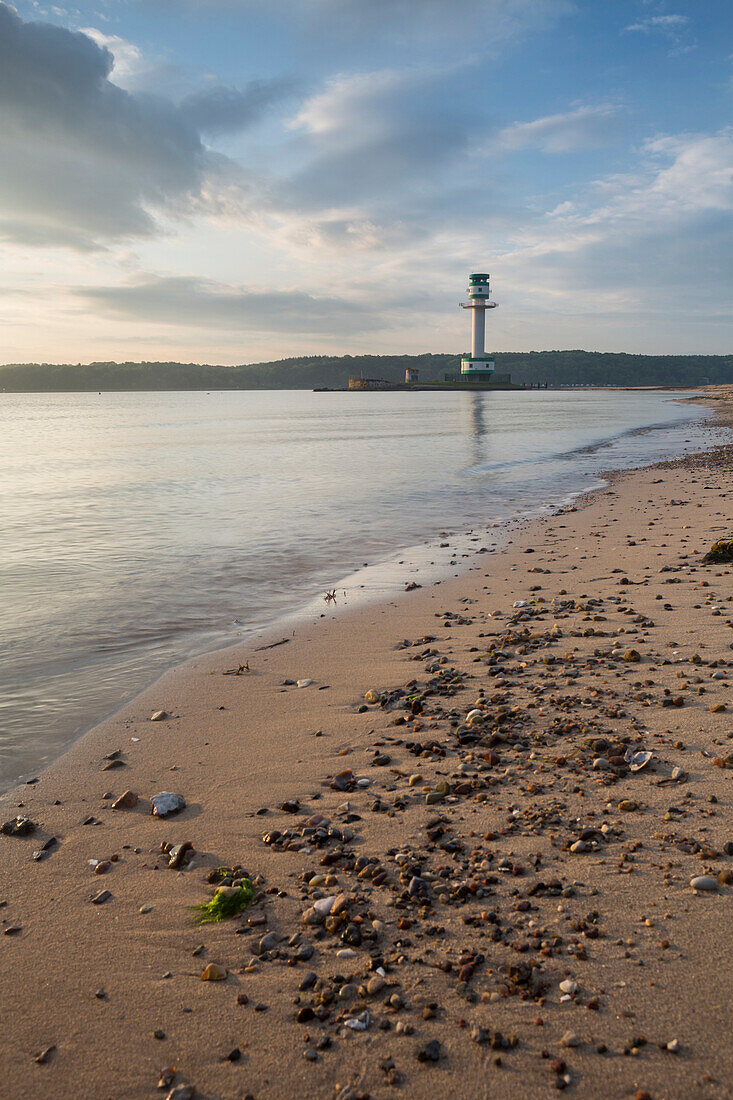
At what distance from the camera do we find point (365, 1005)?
2.91 m

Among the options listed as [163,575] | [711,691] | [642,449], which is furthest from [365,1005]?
[642,449]

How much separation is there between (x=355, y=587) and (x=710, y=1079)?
29.4ft

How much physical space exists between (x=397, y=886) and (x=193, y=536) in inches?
543

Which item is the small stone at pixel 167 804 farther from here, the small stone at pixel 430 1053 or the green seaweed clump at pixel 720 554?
the green seaweed clump at pixel 720 554

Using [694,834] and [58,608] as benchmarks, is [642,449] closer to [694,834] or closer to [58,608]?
[58,608]

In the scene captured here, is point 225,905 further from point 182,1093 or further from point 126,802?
point 126,802

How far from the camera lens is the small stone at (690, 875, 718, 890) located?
3.34 metres

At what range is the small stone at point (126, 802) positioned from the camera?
15.7 feet

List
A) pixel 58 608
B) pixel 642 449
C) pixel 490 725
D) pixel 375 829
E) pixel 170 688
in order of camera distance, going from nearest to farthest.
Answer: pixel 375 829 < pixel 490 725 < pixel 170 688 < pixel 58 608 < pixel 642 449

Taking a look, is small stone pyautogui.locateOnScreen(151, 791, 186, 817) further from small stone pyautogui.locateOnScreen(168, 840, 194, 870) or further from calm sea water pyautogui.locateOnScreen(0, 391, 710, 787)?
calm sea water pyautogui.locateOnScreen(0, 391, 710, 787)

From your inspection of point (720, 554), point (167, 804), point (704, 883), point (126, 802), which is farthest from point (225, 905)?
point (720, 554)

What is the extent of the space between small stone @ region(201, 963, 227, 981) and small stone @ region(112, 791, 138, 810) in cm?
185

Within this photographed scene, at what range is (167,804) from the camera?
466 centimetres

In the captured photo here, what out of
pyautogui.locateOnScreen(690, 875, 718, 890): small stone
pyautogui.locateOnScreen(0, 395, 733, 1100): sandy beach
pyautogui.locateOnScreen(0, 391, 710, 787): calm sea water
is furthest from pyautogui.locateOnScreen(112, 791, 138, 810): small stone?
pyautogui.locateOnScreen(690, 875, 718, 890): small stone
